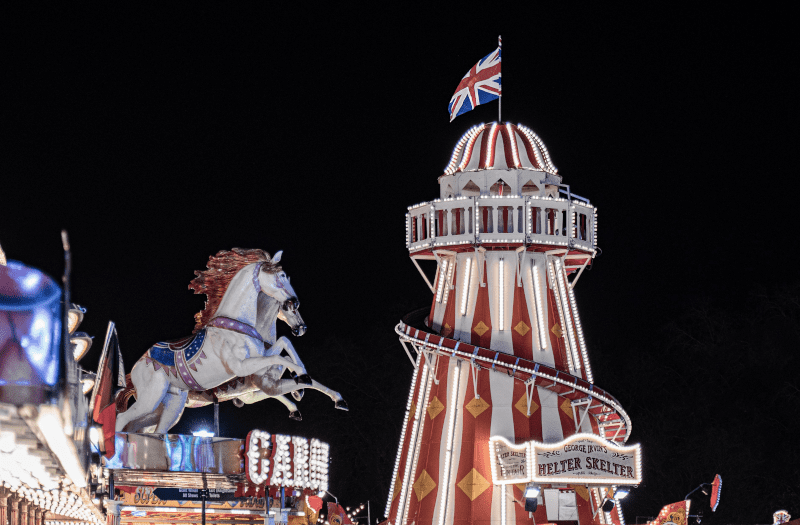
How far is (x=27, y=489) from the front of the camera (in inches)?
521

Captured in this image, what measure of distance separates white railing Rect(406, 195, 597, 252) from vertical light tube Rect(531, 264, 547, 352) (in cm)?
109

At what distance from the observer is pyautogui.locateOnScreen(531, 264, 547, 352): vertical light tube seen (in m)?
35.0

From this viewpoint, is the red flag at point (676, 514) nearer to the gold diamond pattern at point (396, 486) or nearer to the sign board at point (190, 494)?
the gold diamond pattern at point (396, 486)

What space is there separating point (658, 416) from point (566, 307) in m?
12.7

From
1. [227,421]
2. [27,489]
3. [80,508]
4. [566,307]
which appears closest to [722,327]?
[566,307]

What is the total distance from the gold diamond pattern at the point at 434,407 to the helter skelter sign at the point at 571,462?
2.60 m

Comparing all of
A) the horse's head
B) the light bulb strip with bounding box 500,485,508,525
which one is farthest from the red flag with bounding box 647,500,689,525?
the horse's head

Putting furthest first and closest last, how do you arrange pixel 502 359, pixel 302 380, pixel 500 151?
pixel 500 151 < pixel 502 359 < pixel 302 380

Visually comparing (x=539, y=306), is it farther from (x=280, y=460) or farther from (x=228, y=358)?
(x=228, y=358)

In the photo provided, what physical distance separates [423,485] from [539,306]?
5792 mm

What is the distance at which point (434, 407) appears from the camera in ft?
116

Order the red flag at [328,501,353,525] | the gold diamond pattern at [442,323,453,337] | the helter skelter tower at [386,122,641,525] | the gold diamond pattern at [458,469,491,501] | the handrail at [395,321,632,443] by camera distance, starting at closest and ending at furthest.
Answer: the red flag at [328,501,353,525] → the helter skelter tower at [386,122,641,525] → the gold diamond pattern at [458,469,491,501] → the handrail at [395,321,632,443] → the gold diamond pattern at [442,323,453,337]

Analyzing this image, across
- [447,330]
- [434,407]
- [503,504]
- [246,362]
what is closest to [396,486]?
[434,407]

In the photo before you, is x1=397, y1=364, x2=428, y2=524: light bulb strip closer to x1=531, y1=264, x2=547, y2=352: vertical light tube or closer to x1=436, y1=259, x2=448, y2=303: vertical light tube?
x1=436, y1=259, x2=448, y2=303: vertical light tube
